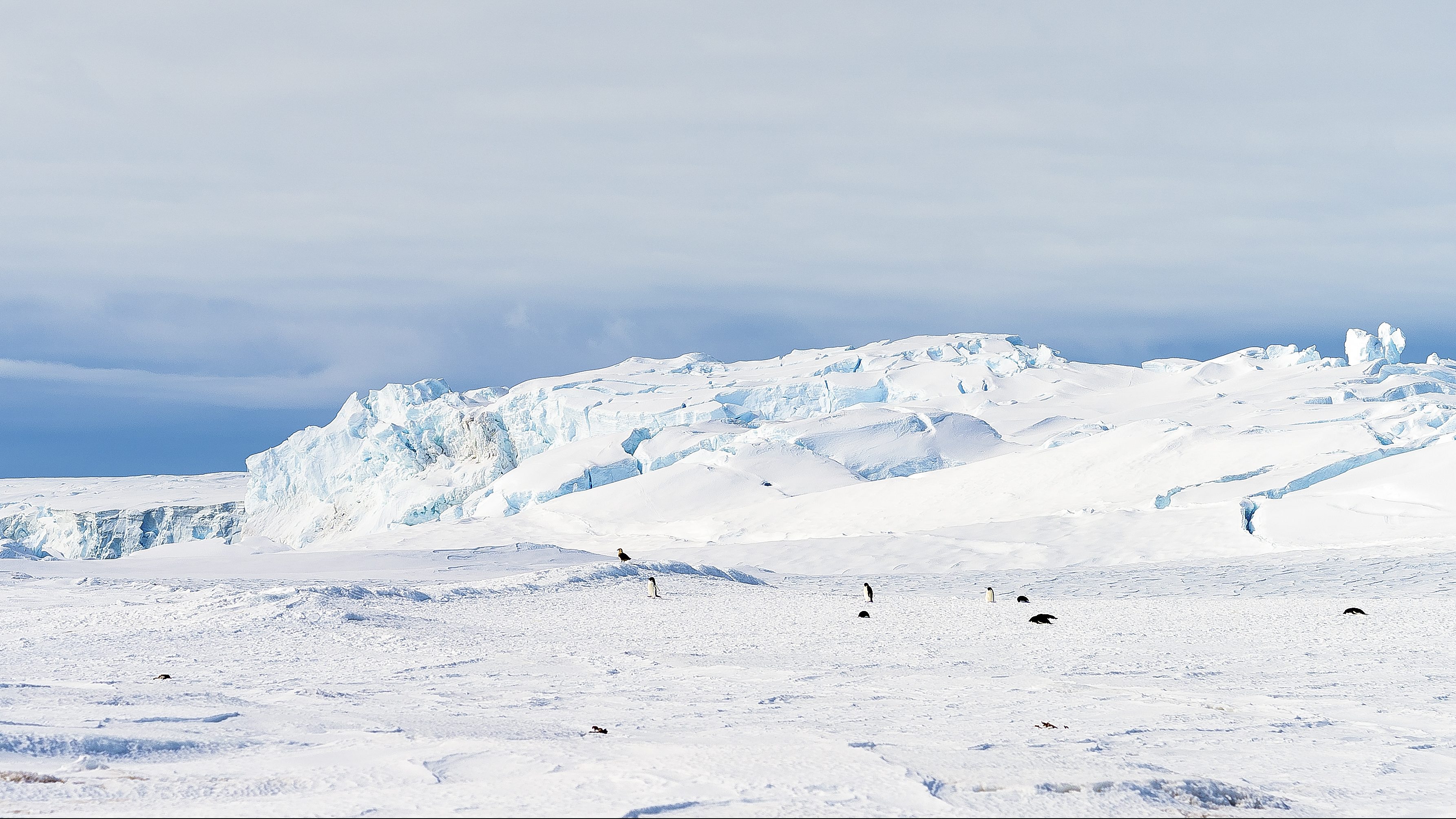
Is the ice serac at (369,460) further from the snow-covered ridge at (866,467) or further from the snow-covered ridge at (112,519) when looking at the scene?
the snow-covered ridge at (112,519)

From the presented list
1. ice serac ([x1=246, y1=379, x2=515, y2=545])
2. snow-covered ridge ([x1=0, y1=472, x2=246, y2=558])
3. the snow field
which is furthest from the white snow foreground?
the snow field

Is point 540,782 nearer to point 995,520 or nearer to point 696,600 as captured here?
point 696,600

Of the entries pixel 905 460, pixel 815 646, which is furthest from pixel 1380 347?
pixel 815 646

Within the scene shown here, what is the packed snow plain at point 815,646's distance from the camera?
14.2 feet

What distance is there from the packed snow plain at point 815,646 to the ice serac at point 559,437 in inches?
55.7

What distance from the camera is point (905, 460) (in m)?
44.3

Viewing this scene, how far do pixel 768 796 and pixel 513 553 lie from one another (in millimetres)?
22236

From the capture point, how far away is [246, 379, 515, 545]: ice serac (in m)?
51.0

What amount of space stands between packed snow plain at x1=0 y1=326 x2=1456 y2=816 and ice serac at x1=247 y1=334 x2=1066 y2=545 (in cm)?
141

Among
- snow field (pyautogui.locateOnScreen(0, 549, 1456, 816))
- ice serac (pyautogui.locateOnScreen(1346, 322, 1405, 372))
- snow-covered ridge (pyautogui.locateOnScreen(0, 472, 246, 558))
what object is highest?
ice serac (pyautogui.locateOnScreen(1346, 322, 1405, 372))

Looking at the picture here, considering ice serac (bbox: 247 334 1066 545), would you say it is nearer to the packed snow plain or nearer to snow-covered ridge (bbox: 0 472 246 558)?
the packed snow plain


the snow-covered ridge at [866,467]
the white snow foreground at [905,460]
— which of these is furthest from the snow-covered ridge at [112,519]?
the white snow foreground at [905,460]

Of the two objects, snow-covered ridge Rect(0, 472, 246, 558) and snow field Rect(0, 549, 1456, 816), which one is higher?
snow-covered ridge Rect(0, 472, 246, 558)

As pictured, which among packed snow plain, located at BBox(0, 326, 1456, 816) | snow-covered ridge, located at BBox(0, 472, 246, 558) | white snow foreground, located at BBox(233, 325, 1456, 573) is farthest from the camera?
snow-covered ridge, located at BBox(0, 472, 246, 558)
